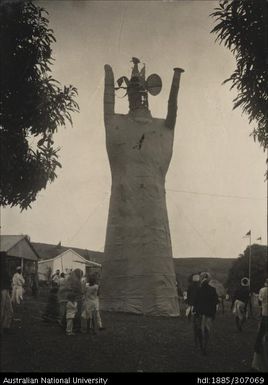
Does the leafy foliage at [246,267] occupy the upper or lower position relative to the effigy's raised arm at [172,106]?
lower

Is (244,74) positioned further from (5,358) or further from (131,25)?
(5,358)

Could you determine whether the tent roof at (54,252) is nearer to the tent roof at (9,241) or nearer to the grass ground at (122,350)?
the tent roof at (9,241)

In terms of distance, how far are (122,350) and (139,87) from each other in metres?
11.3

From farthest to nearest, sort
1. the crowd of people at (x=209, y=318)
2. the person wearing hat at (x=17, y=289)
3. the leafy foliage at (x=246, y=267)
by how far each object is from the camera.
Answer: the leafy foliage at (x=246, y=267), the person wearing hat at (x=17, y=289), the crowd of people at (x=209, y=318)

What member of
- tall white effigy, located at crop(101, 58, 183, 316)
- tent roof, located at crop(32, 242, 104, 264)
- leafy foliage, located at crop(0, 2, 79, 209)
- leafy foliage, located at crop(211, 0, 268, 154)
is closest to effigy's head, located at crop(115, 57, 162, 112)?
tall white effigy, located at crop(101, 58, 183, 316)

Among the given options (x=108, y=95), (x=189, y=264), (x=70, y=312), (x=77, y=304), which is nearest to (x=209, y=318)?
(x=70, y=312)

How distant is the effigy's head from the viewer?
62.0 ft

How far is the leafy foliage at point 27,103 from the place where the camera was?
12539 millimetres


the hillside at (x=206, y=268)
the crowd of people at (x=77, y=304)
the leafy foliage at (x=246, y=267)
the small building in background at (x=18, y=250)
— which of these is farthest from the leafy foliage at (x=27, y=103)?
the hillside at (x=206, y=268)

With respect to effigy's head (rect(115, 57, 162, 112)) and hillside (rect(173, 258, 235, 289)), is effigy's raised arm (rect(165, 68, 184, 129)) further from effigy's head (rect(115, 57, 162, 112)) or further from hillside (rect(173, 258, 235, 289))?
hillside (rect(173, 258, 235, 289))

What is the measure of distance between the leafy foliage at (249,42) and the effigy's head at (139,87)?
727cm

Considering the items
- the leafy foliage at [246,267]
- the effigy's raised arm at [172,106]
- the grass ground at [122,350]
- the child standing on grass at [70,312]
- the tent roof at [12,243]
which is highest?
the effigy's raised arm at [172,106]

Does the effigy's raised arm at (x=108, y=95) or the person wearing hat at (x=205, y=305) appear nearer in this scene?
the person wearing hat at (x=205, y=305)
